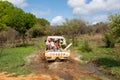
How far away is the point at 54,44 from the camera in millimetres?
26188

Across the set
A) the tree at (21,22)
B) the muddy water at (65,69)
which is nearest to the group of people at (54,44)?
the muddy water at (65,69)

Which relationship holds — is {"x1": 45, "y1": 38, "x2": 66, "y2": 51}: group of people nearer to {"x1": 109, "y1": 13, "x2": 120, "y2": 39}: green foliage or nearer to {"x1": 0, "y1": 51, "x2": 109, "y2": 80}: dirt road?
{"x1": 0, "y1": 51, "x2": 109, "y2": 80}: dirt road

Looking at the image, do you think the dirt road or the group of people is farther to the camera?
the group of people

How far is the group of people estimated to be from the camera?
84.9ft

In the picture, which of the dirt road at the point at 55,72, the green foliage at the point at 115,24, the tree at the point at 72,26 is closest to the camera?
the dirt road at the point at 55,72

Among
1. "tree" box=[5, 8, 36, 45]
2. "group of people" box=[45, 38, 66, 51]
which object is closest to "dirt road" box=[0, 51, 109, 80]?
"group of people" box=[45, 38, 66, 51]

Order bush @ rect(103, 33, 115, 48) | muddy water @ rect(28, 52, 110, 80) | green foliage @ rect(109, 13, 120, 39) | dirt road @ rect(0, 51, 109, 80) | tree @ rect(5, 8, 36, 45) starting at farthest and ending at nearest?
→ tree @ rect(5, 8, 36, 45), bush @ rect(103, 33, 115, 48), green foliage @ rect(109, 13, 120, 39), muddy water @ rect(28, 52, 110, 80), dirt road @ rect(0, 51, 109, 80)

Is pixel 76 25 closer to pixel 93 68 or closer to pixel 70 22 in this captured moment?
pixel 70 22

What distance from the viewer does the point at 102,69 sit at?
2050 centimetres

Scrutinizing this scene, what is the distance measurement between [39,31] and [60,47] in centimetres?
3736

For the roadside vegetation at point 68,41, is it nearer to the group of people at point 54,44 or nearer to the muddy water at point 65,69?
the muddy water at point 65,69

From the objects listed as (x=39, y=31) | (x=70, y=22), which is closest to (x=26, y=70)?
(x=70, y=22)

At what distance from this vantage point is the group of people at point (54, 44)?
2586cm

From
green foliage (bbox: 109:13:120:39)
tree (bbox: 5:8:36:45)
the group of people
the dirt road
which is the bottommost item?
the dirt road
